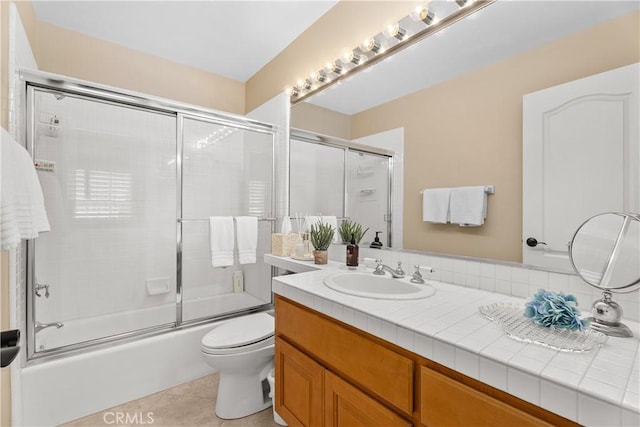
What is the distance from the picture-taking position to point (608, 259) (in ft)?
2.66

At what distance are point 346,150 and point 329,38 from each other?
0.81 metres

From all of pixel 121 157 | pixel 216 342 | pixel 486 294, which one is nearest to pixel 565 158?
pixel 486 294

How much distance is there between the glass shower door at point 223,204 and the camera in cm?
238

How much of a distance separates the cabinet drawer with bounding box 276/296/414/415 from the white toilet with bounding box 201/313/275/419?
1.49ft

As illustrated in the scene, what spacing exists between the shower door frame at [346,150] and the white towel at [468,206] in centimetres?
34

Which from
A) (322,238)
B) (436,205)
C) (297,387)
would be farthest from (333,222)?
(297,387)

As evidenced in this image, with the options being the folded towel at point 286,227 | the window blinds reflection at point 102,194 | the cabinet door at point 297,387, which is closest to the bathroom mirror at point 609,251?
the cabinet door at point 297,387

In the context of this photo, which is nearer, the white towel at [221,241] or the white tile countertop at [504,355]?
the white tile countertop at [504,355]

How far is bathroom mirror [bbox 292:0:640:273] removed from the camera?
3.03 ft

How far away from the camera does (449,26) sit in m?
1.29

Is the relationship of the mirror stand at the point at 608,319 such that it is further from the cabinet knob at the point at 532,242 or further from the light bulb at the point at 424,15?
the light bulb at the point at 424,15

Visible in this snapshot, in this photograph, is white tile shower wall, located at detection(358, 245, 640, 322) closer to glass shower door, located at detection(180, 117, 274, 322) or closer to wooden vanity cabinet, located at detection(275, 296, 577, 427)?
wooden vanity cabinet, located at detection(275, 296, 577, 427)

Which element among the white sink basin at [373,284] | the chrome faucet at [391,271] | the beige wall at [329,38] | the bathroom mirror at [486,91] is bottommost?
the white sink basin at [373,284]

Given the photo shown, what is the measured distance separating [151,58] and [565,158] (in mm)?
2913
